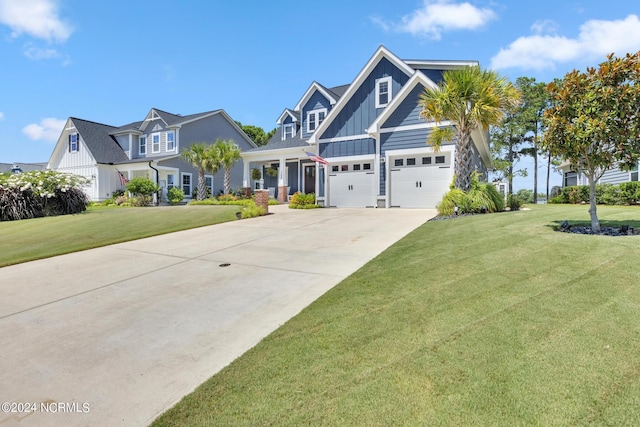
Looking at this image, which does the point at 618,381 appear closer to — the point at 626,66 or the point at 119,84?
the point at 626,66

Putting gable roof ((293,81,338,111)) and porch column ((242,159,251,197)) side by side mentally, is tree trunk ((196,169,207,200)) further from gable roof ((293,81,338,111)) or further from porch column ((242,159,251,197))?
gable roof ((293,81,338,111))

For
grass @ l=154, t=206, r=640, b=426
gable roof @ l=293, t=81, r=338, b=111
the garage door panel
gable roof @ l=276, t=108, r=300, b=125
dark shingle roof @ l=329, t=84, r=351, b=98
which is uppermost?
dark shingle roof @ l=329, t=84, r=351, b=98

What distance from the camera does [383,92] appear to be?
16.8m

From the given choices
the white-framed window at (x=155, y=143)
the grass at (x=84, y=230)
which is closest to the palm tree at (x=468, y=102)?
the grass at (x=84, y=230)

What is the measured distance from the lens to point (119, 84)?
1912 cm

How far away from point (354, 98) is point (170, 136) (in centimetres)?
1664

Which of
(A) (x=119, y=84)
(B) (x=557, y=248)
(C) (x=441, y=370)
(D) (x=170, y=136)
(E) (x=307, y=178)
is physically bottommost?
(C) (x=441, y=370)

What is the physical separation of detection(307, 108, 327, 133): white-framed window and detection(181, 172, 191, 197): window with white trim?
10.9m

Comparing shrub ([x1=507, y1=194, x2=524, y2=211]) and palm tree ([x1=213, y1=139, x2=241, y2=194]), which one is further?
palm tree ([x1=213, y1=139, x2=241, y2=194])

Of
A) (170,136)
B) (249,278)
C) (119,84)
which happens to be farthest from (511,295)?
(170,136)

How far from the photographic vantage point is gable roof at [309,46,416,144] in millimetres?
16261

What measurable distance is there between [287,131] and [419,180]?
13240mm

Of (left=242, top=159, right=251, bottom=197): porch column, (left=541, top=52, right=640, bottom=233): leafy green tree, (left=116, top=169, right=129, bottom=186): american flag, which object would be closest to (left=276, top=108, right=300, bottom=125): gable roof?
(left=242, top=159, right=251, bottom=197): porch column

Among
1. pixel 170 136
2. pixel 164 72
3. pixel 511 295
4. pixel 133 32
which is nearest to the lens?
pixel 511 295
